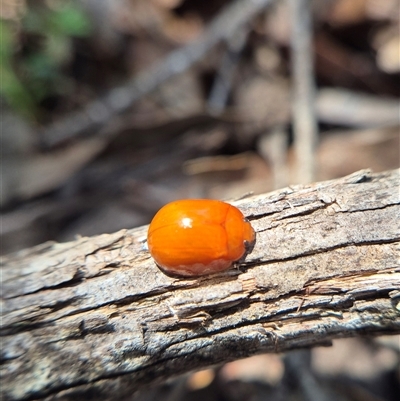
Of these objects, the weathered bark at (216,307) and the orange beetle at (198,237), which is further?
the orange beetle at (198,237)

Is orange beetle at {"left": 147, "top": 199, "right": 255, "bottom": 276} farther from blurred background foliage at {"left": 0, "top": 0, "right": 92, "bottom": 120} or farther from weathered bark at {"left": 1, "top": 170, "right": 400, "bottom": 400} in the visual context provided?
blurred background foliage at {"left": 0, "top": 0, "right": 92, "bottom": 120}

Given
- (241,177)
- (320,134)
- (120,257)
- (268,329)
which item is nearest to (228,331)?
(268,329)

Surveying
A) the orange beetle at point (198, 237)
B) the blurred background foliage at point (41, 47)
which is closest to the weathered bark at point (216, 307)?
the orange beetle at point (198, 237)

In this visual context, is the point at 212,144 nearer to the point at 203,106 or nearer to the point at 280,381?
the point at 203,106

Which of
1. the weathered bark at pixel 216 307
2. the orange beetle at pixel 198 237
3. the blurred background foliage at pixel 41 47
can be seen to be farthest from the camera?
the blurred background foliage at pixel 41 47

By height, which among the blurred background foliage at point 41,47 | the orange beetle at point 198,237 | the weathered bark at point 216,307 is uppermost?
the blurred background foliage at point 41,47

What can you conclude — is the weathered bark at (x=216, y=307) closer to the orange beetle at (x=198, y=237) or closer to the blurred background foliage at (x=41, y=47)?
the orange beetle at (x=198, y=237)

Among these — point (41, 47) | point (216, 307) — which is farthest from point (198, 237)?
point (41, 47)
